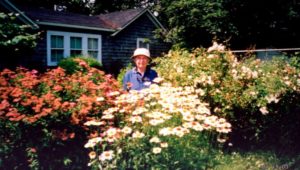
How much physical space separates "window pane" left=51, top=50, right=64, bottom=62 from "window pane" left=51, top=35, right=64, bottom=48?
27cm

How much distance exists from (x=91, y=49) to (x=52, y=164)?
1514 centimetres

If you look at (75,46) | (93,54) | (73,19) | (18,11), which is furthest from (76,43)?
(18,11)

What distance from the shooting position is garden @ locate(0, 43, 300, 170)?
3.32m

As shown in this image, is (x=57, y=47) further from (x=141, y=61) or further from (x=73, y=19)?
(x=141, y=61)

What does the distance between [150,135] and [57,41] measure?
14.0 m

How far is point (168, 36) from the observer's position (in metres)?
21.0

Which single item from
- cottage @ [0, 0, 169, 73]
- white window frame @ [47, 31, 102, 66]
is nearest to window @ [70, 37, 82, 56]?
cottage @ [0, 0, 169, 73]

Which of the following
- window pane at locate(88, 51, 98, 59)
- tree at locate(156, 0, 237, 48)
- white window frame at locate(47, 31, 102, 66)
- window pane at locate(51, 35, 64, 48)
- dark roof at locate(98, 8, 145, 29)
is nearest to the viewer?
white window frame at locate(47, 31, 102, 66)

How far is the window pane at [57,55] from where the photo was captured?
16.5m

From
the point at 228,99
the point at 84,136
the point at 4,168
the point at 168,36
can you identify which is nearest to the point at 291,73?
the point at 228,99

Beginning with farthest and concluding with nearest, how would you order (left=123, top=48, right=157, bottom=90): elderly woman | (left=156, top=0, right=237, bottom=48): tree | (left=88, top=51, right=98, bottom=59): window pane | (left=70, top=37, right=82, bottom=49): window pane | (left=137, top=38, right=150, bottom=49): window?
(left=137, top=38, right=150, bottom=49): window, (left=156, top=0, right=237, bottom=48): tree, (left=88, top=51, right=98, bottom=59): window pane, (left=70, top=37, right=82, bottom=49): window pane, (left=123, top=48, right=157, bottom=90): elderly woman

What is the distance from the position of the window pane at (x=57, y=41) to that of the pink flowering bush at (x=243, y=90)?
11596 millimetres

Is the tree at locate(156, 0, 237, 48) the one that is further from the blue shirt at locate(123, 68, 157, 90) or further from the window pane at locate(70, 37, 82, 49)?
the blue shirt at locate(123, 68, 157, 90)

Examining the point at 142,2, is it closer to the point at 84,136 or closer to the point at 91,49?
the point at 91,49
